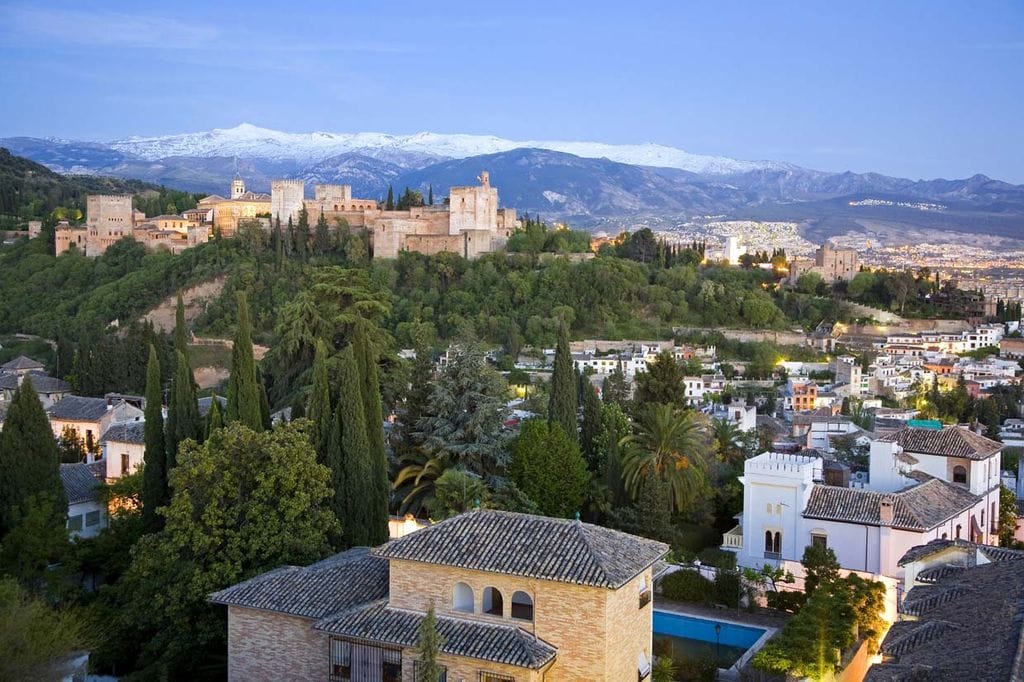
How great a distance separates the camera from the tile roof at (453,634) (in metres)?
12.1

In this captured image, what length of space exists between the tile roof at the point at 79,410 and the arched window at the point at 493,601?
882 inches

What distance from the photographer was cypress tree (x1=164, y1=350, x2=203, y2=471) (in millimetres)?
21594

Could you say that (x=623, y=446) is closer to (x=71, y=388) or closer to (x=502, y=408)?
(x=502, y=408)

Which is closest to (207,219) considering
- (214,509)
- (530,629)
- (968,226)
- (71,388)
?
(71,388)

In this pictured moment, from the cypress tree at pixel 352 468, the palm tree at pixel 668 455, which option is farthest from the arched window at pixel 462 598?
the palm tree at pixel 668 455

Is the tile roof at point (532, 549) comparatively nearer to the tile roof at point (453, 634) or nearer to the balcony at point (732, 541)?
the tile roof at point (453, 634)

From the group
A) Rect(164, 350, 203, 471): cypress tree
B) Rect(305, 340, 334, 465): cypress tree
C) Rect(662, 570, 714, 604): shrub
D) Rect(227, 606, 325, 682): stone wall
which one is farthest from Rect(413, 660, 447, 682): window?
Rect(164, 350, 203, 471): cypress tree

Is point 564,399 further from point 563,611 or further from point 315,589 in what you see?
point 563,611

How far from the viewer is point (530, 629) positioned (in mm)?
12484

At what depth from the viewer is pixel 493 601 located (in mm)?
12938

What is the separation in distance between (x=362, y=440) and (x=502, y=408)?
427cm

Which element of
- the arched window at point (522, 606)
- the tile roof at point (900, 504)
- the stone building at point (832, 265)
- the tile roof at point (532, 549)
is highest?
the stone building at point (832, 265)

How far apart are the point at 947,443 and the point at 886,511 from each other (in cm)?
453

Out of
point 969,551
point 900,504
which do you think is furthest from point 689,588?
point 969,551
